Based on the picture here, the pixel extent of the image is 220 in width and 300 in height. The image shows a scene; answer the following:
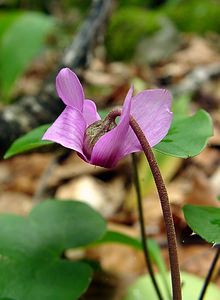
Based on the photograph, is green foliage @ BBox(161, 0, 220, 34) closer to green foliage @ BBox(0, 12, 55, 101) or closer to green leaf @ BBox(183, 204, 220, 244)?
green foliage @ BBox(0, 12, 55, 101)

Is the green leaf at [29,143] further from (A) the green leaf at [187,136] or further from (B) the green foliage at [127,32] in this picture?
(B) the green foliage at [127,32]

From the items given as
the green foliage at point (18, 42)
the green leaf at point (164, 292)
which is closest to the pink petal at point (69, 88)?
the green leaf at point (164, 292)

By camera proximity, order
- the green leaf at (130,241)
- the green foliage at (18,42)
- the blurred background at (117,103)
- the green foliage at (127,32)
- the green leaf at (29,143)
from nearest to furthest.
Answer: the green leaf at (29,143), the green leaf at (130,241), the blurred background at (117,103), the green foliage at (18,42), the green foliage at (127,32)

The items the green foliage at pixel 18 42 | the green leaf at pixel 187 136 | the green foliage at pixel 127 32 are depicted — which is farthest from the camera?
the green foliage at pixel 127 32

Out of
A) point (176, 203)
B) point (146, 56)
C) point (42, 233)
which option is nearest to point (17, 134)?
point (176, 203)

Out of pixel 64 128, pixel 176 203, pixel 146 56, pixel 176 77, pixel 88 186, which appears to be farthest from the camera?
pixel 146 56

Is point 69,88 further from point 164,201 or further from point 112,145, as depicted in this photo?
point 164,201

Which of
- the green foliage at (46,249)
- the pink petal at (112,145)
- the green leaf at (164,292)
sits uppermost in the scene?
the pink petal at (112,145)

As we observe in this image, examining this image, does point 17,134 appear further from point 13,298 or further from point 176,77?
point 176,77
